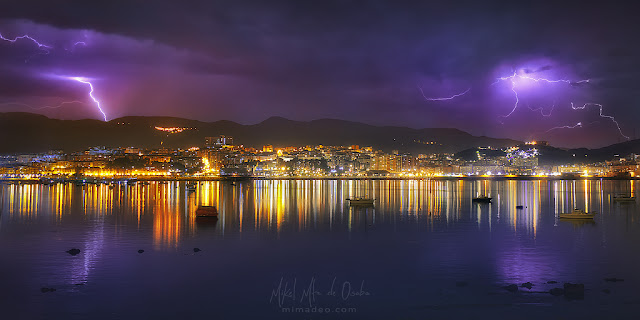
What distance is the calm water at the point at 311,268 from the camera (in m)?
12.0

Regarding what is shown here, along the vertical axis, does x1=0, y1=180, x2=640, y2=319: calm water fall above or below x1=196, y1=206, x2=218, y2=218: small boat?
below

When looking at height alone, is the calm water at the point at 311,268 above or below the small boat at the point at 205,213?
below

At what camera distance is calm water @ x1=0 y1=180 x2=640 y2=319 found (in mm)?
11961

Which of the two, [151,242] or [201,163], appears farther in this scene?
[201,163]

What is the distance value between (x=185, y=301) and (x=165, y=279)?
2.41 meters

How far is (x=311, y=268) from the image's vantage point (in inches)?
656

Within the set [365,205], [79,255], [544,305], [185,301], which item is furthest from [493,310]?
[365,205]

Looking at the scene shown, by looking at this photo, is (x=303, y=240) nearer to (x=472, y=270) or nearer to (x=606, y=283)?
(x=472, y=270)

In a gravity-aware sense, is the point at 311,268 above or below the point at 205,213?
below

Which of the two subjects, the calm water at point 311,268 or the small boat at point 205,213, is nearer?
the calm water at point 311,268

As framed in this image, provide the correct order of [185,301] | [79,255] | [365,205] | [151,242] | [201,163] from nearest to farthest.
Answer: [185,301]
[79,255]
[151,242]
[365,205]
[201,163]

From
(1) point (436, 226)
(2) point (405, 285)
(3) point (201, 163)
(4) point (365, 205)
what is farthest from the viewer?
(3) point (201, 163)

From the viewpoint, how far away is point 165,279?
579 inches

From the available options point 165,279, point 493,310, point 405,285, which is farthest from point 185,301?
point 493,310
